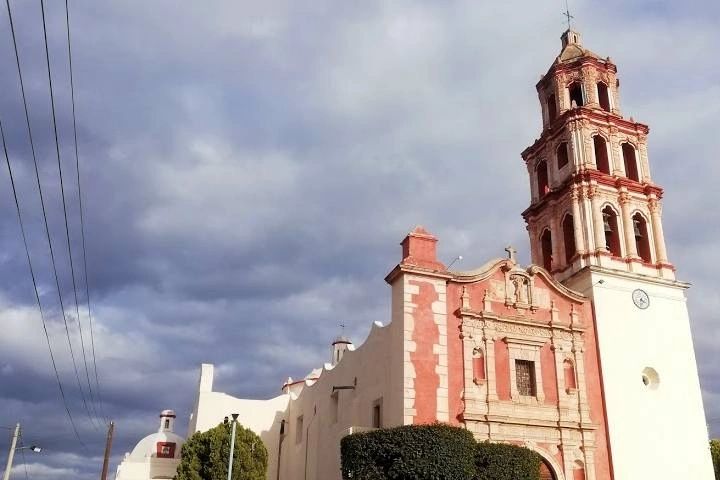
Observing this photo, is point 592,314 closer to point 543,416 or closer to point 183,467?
point 543,416

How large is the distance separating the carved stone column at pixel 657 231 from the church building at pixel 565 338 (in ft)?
0.17

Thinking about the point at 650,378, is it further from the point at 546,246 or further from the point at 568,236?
the point at 546,246

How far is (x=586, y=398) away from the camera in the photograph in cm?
2253

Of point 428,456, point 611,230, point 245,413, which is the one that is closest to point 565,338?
point 611,230

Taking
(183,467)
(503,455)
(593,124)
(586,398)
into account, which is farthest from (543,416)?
(183,467)

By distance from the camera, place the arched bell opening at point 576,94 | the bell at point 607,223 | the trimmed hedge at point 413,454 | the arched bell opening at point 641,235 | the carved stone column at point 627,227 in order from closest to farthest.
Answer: the trimmed hedge at point 413,454 → the carved stone column at point 627,227 → the bell at point 607,223 → the arched bell opening at point 641,235 → the arched bell opening at point 576,94

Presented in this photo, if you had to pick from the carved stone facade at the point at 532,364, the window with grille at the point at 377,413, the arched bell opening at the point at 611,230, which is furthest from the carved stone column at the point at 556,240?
the window with grille at the point at 377,413

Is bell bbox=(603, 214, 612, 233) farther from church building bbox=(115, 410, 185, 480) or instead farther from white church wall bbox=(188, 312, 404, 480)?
church building bbox=(115, 410, 185, 480)

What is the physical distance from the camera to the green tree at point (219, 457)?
1107 inches

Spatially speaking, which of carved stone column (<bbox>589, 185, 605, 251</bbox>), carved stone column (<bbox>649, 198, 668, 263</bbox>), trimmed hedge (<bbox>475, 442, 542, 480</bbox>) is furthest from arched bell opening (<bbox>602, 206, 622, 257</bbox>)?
trimmed hedge (<bbox>475, 442, 542, 480</bbox>)

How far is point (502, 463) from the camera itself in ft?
60.2

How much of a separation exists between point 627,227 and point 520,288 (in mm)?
6073

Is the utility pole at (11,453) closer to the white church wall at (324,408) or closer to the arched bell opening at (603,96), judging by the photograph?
the white church wall at (324,408)

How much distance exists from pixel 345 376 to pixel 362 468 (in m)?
7.82
